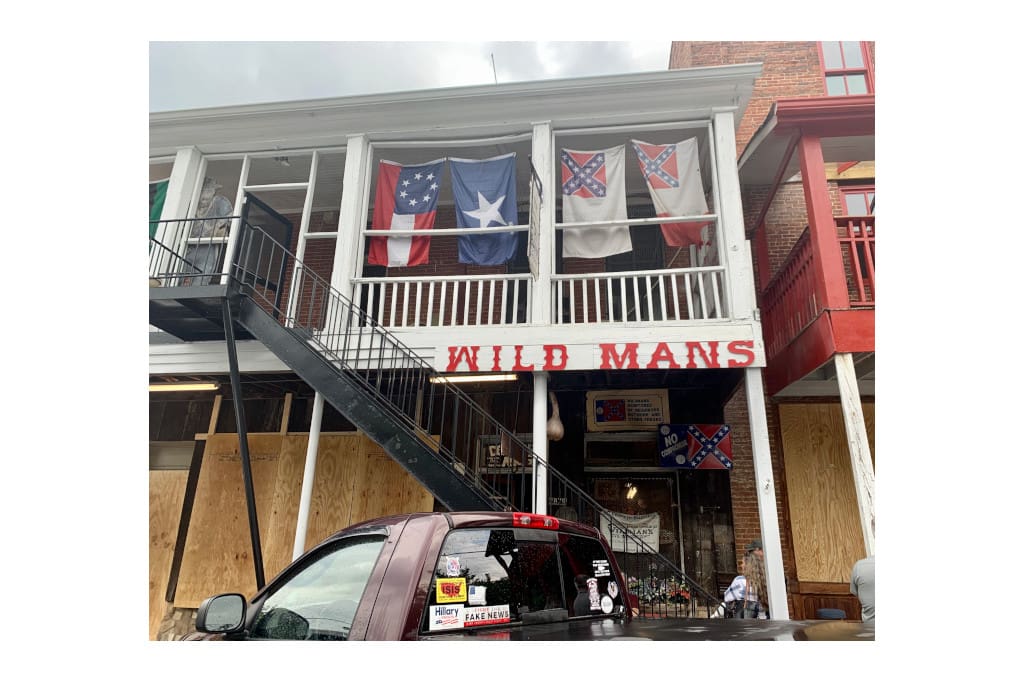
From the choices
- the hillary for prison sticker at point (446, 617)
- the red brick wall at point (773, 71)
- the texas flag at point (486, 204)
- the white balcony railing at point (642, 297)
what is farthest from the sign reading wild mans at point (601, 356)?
the red brick wall at point (773, 71)

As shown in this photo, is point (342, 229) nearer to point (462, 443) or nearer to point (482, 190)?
point (482, 190)

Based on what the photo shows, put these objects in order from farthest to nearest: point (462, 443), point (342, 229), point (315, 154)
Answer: point (462, 443)
point (315, 154)
point (342, 229)

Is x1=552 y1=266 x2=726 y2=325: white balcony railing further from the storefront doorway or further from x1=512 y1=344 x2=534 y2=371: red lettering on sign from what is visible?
the storefront doorway

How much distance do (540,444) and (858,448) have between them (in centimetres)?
346

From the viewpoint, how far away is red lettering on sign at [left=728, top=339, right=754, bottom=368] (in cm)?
692

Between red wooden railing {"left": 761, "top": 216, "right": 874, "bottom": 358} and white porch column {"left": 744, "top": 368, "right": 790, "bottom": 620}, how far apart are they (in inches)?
51.3

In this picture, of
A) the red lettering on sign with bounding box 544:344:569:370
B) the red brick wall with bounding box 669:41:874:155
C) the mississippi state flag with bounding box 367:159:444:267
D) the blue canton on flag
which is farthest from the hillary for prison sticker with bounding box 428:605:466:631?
the red brick wall with bounding box 669:41:874:155

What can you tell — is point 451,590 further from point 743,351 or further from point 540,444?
point 743,351

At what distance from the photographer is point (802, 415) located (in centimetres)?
952

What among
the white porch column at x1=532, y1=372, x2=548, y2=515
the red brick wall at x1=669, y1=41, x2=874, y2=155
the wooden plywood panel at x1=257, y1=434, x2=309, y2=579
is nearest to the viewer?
the white porch column at x1=532, y1=372, x2=548, y2=515

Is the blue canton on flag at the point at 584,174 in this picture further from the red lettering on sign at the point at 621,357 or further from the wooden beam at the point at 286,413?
the wooden beam at the point at 286,413

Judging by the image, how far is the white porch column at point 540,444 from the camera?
6723 millimetres

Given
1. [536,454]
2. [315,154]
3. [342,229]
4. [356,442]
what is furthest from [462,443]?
[315,154]

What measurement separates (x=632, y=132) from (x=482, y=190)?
7.78 feet
